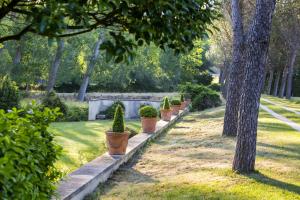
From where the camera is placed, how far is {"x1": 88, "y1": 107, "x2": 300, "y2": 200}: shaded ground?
7830 mm

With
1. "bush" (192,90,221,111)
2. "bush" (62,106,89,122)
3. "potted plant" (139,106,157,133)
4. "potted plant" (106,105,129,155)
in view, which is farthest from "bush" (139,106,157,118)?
"bush" (192,90,221,111)

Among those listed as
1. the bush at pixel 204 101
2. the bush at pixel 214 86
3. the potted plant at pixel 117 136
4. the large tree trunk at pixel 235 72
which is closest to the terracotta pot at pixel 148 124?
the large tree trunk at pixel 235 72

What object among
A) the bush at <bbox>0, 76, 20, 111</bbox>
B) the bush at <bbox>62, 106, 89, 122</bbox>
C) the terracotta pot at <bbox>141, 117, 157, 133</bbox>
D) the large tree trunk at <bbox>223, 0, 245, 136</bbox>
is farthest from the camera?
the bush at <bbox>62, 106, 89, 122</bbox>

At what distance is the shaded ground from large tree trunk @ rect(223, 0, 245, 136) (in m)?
0.71

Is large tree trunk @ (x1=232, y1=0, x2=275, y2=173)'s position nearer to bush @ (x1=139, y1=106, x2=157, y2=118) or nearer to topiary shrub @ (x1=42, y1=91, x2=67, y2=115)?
bush @ (x1=139, y1=106, x2=157, y2=118)

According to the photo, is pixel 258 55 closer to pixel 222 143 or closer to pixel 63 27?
pixel 222 143

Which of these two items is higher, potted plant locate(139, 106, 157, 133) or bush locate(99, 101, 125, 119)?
potted plant locate(139, 106, 157, 133)

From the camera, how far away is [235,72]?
1534 centimetres

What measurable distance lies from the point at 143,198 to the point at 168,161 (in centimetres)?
387

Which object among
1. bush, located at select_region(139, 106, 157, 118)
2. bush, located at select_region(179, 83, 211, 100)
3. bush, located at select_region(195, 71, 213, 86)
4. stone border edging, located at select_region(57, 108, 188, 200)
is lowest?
stone border edging, located at select_region(57, 108, 188, 200)

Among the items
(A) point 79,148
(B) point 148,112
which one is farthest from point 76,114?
(A) point 79,148

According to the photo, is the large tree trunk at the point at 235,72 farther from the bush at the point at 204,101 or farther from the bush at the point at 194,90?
the bush at the point at 194,90

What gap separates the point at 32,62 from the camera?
1543 inches

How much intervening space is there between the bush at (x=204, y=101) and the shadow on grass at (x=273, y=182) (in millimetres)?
23301
